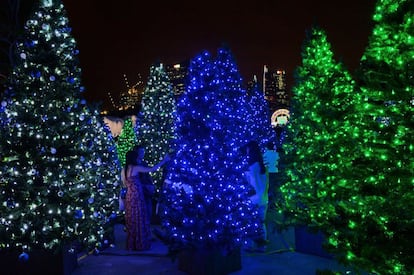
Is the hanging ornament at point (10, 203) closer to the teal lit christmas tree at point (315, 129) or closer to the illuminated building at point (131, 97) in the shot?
the teal lit christmas tree at point (315, 129)

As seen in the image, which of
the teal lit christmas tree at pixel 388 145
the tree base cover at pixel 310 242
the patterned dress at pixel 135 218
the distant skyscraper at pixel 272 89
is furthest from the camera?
the distant skyscraper at pixel 272 89

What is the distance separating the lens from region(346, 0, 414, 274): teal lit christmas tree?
3.86 metres

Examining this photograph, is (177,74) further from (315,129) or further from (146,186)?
(315,129)

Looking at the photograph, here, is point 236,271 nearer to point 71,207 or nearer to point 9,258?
point 71,207

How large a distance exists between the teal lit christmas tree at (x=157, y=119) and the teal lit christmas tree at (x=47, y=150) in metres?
5.22

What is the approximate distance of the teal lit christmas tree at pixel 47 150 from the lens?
6.41 meters

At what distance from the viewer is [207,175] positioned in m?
6.21

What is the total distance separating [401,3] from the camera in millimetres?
3994

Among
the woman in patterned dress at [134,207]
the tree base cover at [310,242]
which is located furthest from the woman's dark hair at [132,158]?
the tree base cover at [310,242]

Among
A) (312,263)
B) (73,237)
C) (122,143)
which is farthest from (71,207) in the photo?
(122,143)

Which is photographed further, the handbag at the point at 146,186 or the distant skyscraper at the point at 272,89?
the distant skyscraper at the point at 272,89

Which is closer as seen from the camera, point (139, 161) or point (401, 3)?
point (401, 3)

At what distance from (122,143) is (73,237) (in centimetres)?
1200

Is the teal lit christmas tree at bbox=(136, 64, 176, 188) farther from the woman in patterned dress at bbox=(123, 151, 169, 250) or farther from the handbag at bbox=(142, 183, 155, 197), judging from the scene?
the woman in patterned dress at bbox=(123, 151, 169, 250)
